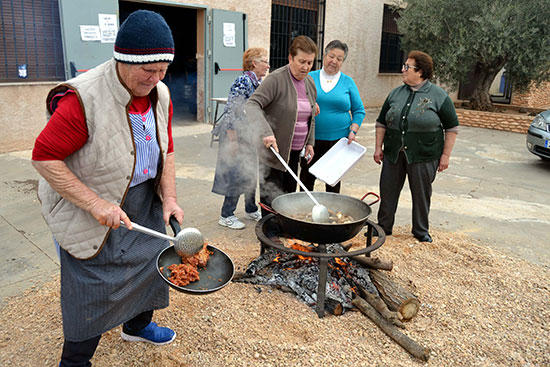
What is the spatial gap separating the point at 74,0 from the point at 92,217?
6.48 meters

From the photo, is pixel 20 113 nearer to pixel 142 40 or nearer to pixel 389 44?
pixel 142 40

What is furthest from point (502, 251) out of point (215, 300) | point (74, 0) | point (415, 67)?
point (74, 0)

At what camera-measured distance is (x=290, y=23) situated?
11.5m

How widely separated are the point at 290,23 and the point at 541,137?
22.2 ft

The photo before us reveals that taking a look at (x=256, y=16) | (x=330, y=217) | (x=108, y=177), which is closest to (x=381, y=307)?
(x=330, y=217)

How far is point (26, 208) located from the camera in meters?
4.80

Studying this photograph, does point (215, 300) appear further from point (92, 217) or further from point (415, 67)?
point (415, 67)

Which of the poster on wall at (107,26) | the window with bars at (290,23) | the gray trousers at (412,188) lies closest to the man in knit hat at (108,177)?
the gray trousers at (412,188)

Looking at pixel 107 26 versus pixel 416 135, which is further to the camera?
pixel 107 26

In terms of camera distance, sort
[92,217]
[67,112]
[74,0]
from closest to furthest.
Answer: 1. [67,112]
2. [92,217]
3. [74,0]

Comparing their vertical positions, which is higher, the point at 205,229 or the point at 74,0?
the point at 74,0

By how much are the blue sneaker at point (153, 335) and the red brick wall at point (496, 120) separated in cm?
1149

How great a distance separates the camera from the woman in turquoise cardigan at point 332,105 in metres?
4.27

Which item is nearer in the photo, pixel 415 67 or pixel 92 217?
pixel 92 217
